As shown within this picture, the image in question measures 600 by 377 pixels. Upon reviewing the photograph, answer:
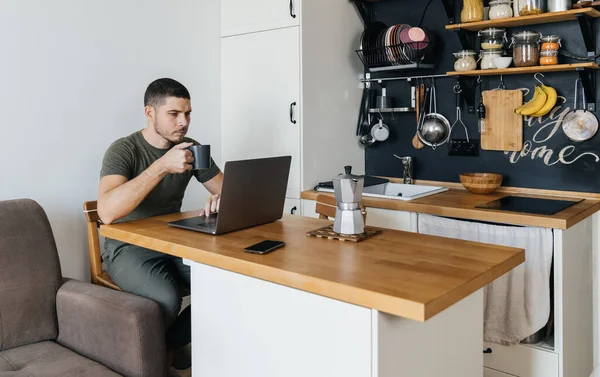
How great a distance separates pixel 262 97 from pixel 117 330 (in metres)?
1.72

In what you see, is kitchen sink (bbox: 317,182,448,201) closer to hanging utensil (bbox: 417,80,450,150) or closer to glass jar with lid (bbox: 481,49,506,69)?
hanging utensil (bbox: 417,80,450,150)

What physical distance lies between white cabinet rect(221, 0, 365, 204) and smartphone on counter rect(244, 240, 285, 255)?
1.38m

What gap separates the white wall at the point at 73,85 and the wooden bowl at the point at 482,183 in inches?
62.9

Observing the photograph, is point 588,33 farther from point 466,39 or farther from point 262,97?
point 262,97

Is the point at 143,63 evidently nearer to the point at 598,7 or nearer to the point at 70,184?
the point at 70,184

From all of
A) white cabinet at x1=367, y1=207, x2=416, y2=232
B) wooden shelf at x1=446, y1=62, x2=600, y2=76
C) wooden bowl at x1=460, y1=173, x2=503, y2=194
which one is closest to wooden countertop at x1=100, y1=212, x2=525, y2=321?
white cabinet at x1=367, y1=207, x2=416, y2=232

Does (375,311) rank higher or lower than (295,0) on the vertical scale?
lower

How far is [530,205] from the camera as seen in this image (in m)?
2.44

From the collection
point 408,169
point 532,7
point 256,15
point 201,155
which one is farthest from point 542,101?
point 201,155

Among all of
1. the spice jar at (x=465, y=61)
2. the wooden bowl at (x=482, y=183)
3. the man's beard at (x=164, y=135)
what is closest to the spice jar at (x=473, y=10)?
the spice jar at (x=465, y=61)

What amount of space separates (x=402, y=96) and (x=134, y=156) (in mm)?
1666

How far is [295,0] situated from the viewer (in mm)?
2959

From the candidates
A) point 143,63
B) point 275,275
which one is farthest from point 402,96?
point 275,275

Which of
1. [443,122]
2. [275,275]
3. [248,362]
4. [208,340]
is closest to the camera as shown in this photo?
[275,275]
